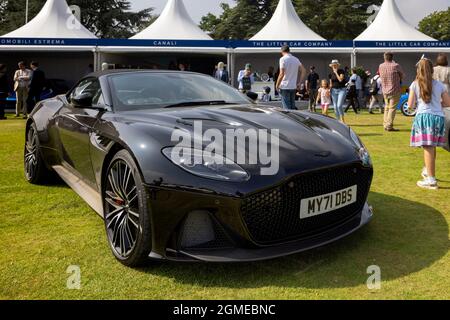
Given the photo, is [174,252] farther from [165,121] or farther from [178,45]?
[178,45]

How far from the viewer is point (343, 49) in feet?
59.9

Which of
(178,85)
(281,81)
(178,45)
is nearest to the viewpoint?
(178,85)

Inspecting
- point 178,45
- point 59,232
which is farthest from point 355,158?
point 178,45

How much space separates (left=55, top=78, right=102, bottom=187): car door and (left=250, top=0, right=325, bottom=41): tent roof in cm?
1765

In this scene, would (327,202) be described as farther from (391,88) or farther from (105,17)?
(105,17)

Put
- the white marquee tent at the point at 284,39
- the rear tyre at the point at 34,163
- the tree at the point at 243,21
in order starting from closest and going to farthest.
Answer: the rear tyre at the point at 34,163, the white marquee tent at the point at 284,39, the tree at the point at 243,21

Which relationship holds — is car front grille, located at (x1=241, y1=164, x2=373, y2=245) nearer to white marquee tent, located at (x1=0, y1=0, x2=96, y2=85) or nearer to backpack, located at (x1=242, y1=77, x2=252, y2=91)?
backpack, located at (x1=242, y1=77, x2=252, y2=91)

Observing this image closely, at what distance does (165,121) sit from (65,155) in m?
1.55

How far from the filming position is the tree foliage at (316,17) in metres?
46.4

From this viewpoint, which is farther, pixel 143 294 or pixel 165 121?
pixel 165 121

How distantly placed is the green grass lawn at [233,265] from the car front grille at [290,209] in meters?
0.25

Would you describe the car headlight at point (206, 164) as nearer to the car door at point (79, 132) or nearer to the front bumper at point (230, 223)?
the front bumper at point (230, 223)

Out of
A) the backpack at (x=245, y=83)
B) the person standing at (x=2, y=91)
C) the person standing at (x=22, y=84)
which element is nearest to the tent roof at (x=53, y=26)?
the person standing at (x=22, y=84)

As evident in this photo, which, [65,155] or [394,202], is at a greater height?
[65,155]
